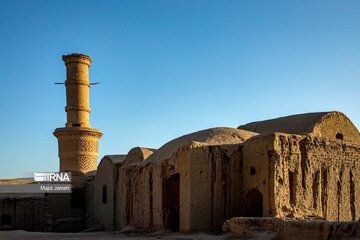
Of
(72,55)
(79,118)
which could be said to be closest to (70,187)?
(79,118)

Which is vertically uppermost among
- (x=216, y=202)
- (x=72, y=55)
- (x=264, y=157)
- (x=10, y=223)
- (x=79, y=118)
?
(x=72, y=55)

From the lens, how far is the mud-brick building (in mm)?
18094

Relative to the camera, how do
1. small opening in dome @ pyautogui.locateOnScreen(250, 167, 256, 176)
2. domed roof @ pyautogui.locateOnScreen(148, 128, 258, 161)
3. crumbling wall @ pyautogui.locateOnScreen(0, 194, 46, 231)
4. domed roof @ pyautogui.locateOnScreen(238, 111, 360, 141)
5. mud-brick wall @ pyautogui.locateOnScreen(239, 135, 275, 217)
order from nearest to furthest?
1. mud-brick wall @ pyautogui.locateOnScreen(239, 135, 275, 217)
2. small opening in dome @ pyautogui.locateOnScreen(250, 167, 256, 176)
3. domed roof @ pyautogui.locateOnScreen(148, 128, 258, 161)
4. domed roof @ pyautogui.locateOnScreen(238, 111, 360, 141)
5. crumbling wall @ pyautogui.locateOnScreen(0, 194, 46, 231)

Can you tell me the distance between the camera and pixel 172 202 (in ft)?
68.7

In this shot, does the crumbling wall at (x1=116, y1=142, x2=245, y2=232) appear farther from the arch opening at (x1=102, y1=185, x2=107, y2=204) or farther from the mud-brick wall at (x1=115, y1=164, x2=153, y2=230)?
the arch opening at (x1=102, y1=185, x2=107, y2=204)

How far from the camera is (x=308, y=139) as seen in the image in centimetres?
1925

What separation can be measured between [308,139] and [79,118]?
19.7 m

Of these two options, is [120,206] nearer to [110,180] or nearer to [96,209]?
[110,180]

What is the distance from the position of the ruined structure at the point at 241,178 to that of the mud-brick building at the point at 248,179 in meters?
0.04

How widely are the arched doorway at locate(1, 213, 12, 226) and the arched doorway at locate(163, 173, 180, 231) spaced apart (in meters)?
14.0

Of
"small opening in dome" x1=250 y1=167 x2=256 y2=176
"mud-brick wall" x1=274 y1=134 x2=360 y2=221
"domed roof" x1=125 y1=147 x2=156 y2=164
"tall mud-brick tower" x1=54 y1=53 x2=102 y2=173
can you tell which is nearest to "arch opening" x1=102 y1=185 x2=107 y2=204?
"domed roof" x1=125 y1=147 x2=156 y2=164

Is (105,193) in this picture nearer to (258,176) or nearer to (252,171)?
(252,171)

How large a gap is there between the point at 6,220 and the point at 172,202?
47.4 feet

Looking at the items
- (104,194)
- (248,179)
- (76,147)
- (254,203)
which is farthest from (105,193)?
(248,179)
